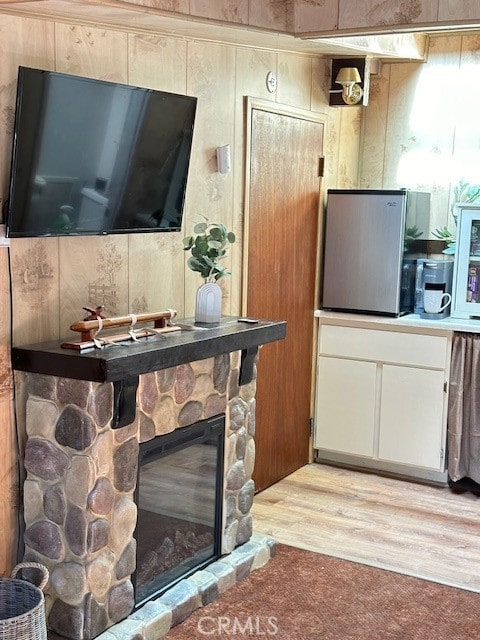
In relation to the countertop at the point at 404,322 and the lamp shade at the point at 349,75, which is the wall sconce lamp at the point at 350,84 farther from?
the countertop at the point at 404,322

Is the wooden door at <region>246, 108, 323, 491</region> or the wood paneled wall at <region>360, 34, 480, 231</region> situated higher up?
the wood paneled wall at <region>360, 34, 480, 231</region>

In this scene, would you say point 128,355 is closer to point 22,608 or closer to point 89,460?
point 89,460

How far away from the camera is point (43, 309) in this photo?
2900 millimetres

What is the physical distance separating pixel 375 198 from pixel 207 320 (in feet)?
5.34

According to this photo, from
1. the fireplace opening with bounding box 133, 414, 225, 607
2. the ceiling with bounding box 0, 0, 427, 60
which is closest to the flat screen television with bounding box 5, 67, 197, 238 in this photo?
the ceiling with bounding box 0, 0, 427, 60

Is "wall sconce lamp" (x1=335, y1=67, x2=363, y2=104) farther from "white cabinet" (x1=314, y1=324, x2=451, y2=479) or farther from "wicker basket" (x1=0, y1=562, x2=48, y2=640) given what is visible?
"wicker basket" (x1=0, y1=562, x2=48, y2=640)

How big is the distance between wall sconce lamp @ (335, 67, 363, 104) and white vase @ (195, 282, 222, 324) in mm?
1720

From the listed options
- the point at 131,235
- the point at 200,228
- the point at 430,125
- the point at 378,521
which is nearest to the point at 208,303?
the point at 200,228

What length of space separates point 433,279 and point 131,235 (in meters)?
2.00

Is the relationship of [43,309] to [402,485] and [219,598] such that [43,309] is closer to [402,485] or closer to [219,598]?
[219,598]

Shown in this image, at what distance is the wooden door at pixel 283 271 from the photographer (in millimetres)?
4121

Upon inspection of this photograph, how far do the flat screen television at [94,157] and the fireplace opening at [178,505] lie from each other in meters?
0.81

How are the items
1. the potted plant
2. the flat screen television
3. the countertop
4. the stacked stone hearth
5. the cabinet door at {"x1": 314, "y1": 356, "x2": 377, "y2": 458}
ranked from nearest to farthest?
1. the flat screen television
2. the stacked stone hearth
3. the potted plant
4. the countertop
5. the cabinet door at {"x1": 314, "y1": 356, "x2": 377, "y2": 458}

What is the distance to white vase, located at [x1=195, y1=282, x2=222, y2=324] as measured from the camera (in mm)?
3373
